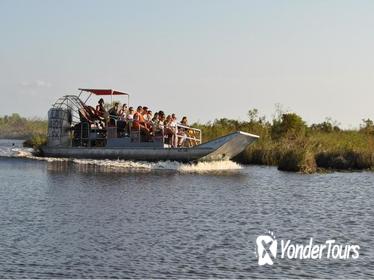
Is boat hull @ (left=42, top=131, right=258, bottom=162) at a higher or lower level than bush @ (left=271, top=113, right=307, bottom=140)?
lower

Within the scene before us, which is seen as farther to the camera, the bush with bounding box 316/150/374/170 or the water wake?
the bush with bounding box 316/150/374/170

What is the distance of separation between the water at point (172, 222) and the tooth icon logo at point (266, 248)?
20cm

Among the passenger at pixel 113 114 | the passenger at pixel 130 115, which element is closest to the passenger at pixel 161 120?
the passenger at pixel 130 115

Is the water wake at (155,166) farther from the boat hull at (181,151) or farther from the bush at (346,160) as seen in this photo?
the bush at (346,160)

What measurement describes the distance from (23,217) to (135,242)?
4.24 metres

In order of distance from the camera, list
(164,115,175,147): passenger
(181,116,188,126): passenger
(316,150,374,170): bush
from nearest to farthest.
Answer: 1. (164,115,175,147): passenger
2. (316,150,374,170): bush
3. (181,116,188,126): passenger

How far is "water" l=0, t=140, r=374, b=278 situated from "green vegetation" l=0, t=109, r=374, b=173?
3.12m

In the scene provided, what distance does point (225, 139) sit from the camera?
34.1 meters

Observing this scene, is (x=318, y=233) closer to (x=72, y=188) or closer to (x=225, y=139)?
(x=72, y=188)

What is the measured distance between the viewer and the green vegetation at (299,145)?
35312 mm

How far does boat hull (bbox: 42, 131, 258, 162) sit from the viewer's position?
112ft

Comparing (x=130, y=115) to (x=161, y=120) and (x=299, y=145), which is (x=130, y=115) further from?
(x=299, y=145)

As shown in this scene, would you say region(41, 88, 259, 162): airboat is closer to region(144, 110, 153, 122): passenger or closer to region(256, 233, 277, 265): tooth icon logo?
region(144, 110, 153, 122): passenger

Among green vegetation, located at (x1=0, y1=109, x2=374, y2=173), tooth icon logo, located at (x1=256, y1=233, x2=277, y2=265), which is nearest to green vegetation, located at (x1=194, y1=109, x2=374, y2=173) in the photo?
green vegetation, located at (x1=0, y1=109, x2=374, y2=173)
